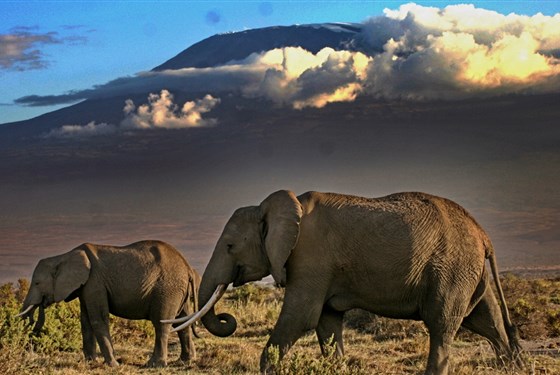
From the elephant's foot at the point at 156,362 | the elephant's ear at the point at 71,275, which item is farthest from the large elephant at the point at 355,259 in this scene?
A: the elephant's ear at the point at 71,275

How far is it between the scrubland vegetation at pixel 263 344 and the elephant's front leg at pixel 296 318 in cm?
32

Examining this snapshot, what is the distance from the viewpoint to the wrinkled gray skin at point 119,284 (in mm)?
16156

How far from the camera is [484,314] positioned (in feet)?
41.2

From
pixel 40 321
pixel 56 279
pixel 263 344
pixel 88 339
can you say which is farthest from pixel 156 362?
pixel 263 344

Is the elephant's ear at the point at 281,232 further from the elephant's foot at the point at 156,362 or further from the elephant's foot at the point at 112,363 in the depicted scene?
the elephant's foot at the point at 112,363

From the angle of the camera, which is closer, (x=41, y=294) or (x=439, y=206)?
(x=439, y=206)

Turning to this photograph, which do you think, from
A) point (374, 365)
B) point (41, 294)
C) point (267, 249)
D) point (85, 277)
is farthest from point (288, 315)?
point (41, 294)

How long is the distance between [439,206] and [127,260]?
695 centimetres

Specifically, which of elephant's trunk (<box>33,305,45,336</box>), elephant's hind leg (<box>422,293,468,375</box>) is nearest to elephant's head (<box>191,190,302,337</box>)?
elephant's hind leg (<box>422,293,468,375</box>)

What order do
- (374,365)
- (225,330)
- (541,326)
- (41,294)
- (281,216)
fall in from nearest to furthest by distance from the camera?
(281,216) < (225,330) < (374,365) < (41,294) < (541,326)

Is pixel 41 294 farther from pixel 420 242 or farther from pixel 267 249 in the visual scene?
pixel 420 242

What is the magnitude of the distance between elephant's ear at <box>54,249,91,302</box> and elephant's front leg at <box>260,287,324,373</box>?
236 inches

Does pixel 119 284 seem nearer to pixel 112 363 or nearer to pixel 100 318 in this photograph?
pixel 100 318

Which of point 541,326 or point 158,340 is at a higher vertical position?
point 158,340
